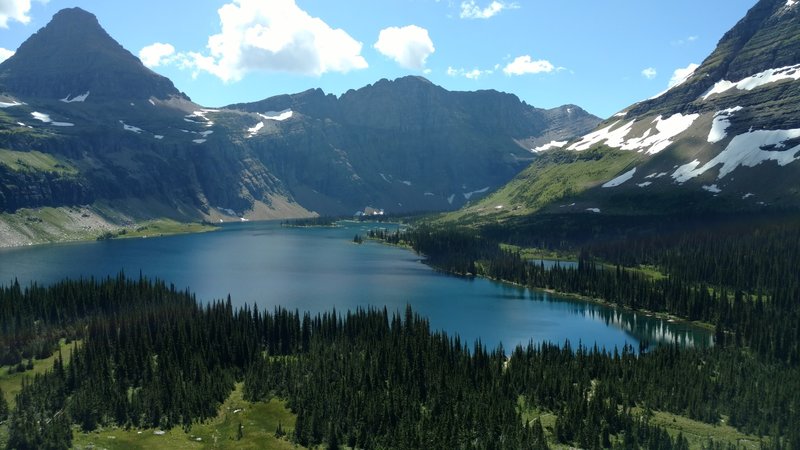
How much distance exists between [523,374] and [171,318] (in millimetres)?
66724

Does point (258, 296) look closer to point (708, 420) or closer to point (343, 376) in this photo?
point (343, 376)

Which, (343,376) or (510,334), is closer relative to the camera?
(343,376)

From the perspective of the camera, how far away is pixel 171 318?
11988cm

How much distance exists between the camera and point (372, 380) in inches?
3647

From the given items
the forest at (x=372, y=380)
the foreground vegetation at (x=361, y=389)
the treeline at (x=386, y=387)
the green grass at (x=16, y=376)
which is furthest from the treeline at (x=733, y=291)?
the green grass at (x=16, y=376)

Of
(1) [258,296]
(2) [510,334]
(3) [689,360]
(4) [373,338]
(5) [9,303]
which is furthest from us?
(1) [258,296]

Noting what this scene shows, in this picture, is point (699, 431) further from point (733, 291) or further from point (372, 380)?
point (733, 291)

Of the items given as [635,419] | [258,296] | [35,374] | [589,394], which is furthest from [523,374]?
[258,296]

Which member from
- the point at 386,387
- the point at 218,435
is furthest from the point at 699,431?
the point at 218,435

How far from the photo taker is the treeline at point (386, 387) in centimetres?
7738

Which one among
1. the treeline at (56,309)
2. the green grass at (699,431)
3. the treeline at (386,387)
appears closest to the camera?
the green grass at (699,431)

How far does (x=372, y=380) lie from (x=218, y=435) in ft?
76.2

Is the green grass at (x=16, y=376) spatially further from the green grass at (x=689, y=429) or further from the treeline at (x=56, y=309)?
the green grass at (x=689, y=429)

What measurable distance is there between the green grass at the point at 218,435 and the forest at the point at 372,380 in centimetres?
174
